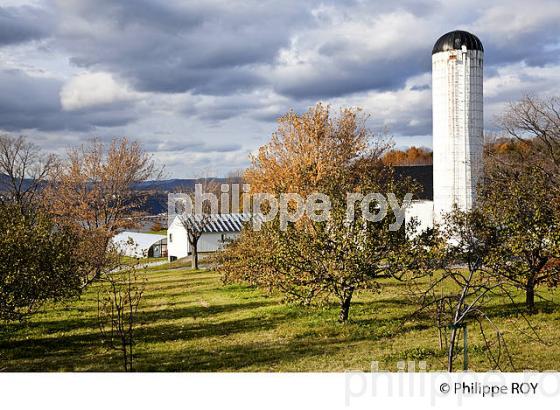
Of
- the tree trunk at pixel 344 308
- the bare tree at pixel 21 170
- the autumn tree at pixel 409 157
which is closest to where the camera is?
the tree trunk at pixel 344 308

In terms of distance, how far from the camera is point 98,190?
1050 centimetres

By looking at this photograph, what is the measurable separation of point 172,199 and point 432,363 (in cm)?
692

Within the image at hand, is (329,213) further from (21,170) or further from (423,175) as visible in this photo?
(21,170)

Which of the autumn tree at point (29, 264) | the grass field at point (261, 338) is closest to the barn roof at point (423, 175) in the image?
the grass field at point (261, 338)

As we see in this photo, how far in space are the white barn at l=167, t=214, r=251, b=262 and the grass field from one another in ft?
8.85

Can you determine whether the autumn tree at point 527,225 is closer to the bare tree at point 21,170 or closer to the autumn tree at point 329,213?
the autumn tree at point 329,213

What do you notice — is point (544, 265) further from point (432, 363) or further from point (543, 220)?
point (432, 363)

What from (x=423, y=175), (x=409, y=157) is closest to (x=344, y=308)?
(x=423, y=175)

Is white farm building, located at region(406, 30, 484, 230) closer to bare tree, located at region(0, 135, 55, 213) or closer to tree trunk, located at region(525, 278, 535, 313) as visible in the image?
tree trunk, located at region(525, 278, 535, 313)

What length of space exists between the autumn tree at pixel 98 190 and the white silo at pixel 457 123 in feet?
11.6

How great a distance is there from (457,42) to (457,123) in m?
0.96

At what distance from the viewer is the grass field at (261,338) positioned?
18.3 ft

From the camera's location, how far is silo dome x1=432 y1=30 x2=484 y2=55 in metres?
7.26
